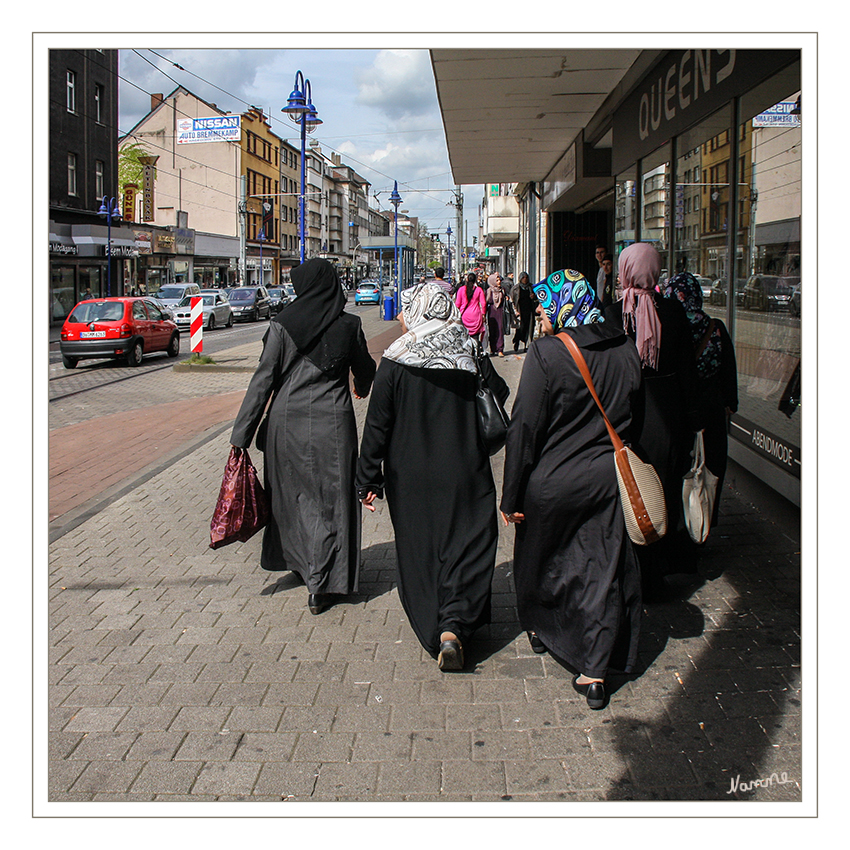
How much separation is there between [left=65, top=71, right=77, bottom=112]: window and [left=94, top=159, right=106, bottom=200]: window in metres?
3.00

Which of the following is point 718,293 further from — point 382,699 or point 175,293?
point 175,293

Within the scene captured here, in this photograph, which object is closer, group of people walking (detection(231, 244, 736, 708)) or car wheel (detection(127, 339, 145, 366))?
group of people walking (detection(231, 244, 736, 708))

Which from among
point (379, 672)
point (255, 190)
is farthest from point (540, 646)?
point (255, 190)

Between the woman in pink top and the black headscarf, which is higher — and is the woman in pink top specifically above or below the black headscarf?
above

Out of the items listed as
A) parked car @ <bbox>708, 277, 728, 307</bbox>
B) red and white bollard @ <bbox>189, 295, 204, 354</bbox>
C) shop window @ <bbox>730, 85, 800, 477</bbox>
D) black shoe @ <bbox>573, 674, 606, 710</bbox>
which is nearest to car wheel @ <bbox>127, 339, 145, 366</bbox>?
red and white bollard @ <bbox>189, 295, 204, 354</bbox>

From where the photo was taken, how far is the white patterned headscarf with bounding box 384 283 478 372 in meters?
3.78

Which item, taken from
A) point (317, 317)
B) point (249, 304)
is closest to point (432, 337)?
point (317, 317)

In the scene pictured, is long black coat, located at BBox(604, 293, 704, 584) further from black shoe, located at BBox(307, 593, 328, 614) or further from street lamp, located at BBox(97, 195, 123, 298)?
street lamp, located at BBox(97, 195, 123, 298)

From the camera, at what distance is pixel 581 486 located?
3537 millimetres

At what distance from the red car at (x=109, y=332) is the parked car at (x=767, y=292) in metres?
16.3

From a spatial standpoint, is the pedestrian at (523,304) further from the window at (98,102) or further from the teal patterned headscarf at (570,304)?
the window at (98,102)

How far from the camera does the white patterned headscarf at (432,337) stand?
3.78m

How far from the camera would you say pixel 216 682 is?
383cm

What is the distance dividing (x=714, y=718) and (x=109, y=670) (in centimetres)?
268
